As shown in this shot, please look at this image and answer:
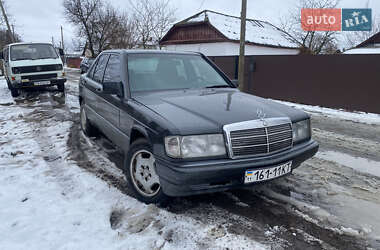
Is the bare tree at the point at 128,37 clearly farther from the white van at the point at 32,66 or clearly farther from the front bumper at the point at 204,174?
the front bumper at the point at 204,174

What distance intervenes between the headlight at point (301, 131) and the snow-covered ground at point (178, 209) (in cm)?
63

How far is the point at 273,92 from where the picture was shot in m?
11.1

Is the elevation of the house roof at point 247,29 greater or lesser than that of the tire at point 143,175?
greater

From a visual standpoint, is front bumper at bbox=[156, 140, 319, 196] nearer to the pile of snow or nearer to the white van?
the pile of snow

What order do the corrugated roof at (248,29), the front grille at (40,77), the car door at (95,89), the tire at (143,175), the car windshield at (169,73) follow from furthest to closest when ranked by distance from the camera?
the corrugated roof at (248,29), the front grille at (40,77), the car door at (95,89), the car windshield at (169,73), the tire at (143,175)

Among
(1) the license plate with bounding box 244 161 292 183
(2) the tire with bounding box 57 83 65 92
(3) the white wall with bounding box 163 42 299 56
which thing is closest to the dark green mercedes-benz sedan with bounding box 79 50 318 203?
(1) the license plate with bounding box 244 161 292 183

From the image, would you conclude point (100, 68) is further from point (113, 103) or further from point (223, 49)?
point (223, 49)

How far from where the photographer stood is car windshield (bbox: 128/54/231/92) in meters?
3.46

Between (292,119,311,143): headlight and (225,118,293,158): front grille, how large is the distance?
256 mm

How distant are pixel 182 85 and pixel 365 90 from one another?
24.1 ft

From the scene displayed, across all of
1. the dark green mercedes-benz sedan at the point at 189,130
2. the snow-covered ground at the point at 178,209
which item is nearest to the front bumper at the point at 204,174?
the dark green mercedes-benz sedan at the point at 189,130

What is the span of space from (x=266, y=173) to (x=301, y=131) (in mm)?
799

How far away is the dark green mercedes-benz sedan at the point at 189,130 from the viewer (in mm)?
2377

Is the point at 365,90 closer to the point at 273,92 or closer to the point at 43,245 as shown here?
the point at 273,92
